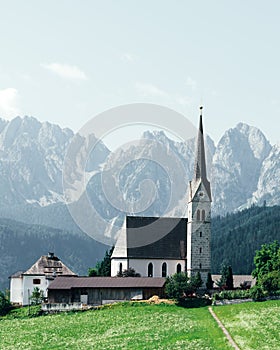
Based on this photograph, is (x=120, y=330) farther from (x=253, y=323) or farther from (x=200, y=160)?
(x=200, y=160)

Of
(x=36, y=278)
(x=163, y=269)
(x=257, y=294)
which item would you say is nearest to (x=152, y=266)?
(x=163, y=269)

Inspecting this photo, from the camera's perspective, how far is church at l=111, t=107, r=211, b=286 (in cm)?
10594

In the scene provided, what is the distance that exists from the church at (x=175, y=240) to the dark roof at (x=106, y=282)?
905 centimetres

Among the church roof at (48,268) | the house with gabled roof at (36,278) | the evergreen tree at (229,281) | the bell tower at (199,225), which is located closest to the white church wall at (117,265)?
the church roof at (48,268)

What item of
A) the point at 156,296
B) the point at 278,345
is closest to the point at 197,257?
the point at 156,296

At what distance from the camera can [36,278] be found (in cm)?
10919

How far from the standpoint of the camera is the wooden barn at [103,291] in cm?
9656

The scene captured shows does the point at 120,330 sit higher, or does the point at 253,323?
the point at 253,323

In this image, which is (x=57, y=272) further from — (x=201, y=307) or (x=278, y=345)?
(x=278, y=345)

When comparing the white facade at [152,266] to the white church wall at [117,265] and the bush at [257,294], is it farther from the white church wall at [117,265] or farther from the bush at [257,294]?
the bush at [257,294]

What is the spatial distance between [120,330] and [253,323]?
42.7 ft

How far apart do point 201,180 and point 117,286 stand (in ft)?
68.8

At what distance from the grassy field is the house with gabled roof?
3232 cm

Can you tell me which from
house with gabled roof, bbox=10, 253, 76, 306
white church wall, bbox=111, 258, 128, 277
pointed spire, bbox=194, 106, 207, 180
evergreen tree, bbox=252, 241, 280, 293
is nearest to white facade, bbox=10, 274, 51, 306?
house with gabled roof, bbox=10, 253, 76, 306
